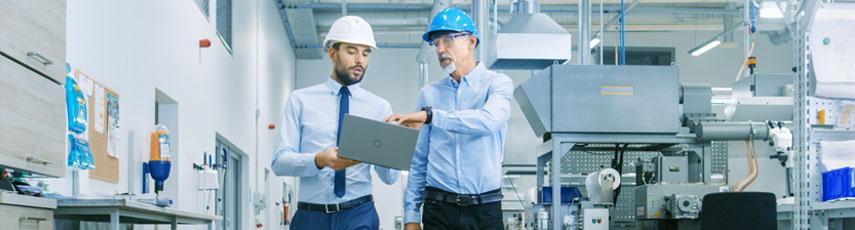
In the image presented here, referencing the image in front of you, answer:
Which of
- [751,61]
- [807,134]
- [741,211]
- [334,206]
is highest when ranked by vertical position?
[751,61]

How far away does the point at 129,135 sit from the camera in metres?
4.54

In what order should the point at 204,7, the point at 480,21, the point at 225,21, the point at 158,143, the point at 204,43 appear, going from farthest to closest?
1. the point at 225,21
2. the point at 480,21
3. the point at 204,7
4. the point at 204,43
5. the point at 158,143

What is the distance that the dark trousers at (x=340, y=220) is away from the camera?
102 inches

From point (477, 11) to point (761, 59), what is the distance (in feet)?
27.0

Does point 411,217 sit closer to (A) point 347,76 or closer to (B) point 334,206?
(B) point 334,206

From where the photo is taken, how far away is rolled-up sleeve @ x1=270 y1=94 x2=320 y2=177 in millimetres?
2578

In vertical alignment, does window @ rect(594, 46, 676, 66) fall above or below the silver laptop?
above

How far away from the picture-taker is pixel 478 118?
8.80 ft

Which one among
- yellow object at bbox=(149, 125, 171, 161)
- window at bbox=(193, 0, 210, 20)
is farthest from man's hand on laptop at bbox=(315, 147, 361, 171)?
window at bbox=(193, 0, 210, 20)

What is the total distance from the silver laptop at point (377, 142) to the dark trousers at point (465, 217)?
0.42 meters

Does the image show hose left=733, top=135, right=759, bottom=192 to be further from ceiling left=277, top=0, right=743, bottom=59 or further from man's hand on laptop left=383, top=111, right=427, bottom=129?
ceiling left=277, top=0, right=743, bottom=59

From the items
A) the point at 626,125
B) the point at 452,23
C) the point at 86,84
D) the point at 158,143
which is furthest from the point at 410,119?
the point at 626,125

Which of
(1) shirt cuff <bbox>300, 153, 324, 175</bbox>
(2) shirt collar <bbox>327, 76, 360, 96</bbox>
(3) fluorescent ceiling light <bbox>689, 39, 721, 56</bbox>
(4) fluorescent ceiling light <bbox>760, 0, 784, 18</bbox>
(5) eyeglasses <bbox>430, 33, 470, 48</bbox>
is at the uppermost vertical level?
(3) fluorescent ceiling light <bbox>689, 39, 721, 56</bbox>

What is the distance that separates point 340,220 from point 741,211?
2590mm
